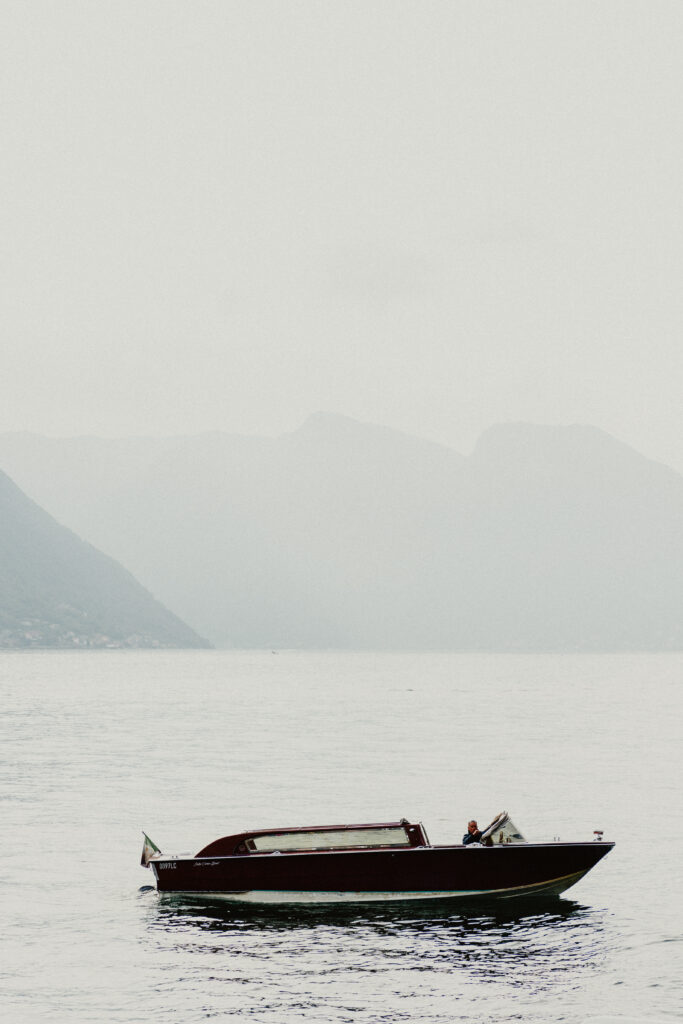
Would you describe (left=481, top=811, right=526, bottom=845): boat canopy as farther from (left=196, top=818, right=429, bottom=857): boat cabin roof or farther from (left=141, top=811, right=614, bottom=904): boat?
(left=196, top=818, right=429, bottom=857): boat cabin roof

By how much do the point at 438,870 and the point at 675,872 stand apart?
555 inches

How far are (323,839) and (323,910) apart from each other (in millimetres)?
2251

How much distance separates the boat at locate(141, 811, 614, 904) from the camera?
121 ft

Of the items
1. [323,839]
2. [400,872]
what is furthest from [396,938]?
[323,839]

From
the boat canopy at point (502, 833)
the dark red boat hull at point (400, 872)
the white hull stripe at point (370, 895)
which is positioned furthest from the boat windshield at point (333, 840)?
the boat canopy at point (502, 833)

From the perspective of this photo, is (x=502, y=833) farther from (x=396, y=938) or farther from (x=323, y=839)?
(x=323, y=839)

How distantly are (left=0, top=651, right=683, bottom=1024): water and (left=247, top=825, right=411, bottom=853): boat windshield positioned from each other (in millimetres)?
2038

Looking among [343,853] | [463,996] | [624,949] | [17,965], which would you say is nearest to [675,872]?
[624,949]

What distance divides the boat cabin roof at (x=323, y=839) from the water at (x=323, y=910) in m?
1.97

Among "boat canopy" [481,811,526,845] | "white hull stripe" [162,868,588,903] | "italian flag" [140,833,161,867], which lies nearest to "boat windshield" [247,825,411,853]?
"white hull stripe" [162,868,588,903]

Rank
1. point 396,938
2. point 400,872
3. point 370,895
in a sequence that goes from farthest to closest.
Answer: point 370,895, point 400,872, point 396,938

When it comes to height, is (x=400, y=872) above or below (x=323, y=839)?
below

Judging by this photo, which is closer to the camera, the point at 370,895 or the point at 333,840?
the point at 370,895

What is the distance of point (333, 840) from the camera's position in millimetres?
37781
